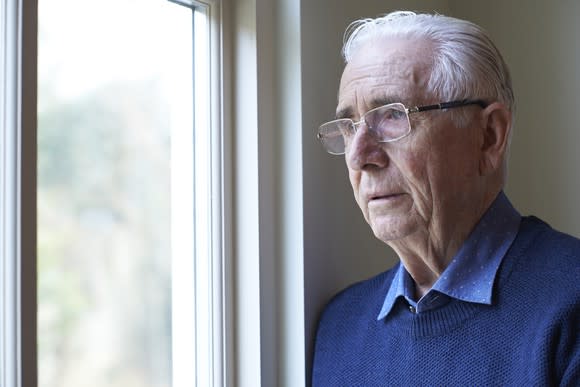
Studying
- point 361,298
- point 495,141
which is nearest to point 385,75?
point 495,141

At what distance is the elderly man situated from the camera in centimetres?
133

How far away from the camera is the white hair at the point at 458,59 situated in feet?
4.46

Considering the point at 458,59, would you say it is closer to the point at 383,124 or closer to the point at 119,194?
the point at 383,124

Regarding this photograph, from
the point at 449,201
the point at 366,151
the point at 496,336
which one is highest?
the point at 366,151

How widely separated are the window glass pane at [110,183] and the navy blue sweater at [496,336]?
45 centimetres

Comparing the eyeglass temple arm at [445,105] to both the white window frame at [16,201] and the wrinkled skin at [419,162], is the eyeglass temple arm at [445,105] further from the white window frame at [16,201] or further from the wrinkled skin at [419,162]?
the white window frame at [16,201]

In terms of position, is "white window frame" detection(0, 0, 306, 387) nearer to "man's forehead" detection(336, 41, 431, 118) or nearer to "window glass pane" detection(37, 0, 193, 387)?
"window glass pane" detection(37, 0, 193, 387)

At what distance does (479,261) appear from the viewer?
1.40 metres

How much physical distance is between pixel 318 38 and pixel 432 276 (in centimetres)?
64

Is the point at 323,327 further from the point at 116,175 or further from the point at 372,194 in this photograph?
the point at 116,175

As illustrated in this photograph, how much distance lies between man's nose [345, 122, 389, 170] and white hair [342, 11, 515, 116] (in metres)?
0.15

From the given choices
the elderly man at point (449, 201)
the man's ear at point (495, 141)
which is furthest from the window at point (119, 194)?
the man's ear at point (495, 141)

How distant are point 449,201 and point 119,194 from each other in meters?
0.67

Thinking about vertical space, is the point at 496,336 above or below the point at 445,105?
below
